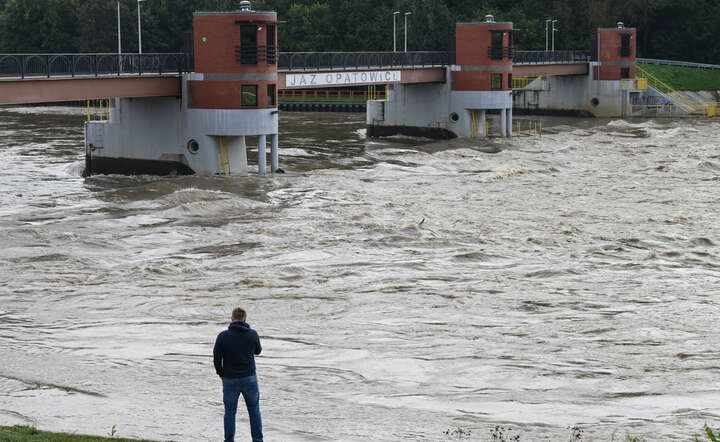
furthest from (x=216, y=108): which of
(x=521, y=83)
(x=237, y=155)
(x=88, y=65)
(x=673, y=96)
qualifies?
(x=673, y=96)

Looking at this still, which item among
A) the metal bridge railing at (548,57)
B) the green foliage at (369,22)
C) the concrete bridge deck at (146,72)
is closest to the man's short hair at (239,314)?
the concrete bridge deck at (146,72)

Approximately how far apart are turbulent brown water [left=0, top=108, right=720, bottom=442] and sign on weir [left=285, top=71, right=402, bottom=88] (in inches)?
335

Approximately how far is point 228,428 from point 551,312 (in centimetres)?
1102

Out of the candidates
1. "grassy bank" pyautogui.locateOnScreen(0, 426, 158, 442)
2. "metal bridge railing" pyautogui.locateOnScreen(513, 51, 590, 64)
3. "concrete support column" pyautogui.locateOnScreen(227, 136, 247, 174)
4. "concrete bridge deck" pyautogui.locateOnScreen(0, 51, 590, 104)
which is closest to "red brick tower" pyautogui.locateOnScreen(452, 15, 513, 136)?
"concrete bridge deck" pyautogui.locateOnScreen(0, 51, 590, 104)

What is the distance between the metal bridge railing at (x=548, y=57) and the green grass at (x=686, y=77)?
10722 mm

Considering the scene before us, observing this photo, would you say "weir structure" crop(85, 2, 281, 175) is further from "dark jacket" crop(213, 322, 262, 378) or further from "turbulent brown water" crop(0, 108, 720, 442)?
"dark jacket" crop(213, 322, 262, 378)

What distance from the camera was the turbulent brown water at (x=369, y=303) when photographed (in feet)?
58.9

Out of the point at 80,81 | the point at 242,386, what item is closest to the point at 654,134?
the point at 80,81

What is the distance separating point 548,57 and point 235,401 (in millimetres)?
72201

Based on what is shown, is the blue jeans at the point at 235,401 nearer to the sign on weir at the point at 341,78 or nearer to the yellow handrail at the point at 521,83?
the sign on weir at the point at 341,78

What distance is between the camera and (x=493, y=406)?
59.8 feet

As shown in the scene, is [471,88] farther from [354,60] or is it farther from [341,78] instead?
[341,78]

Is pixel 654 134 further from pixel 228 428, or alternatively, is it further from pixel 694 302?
pixel 228 428

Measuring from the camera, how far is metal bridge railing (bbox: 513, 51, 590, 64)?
79.2 meters
